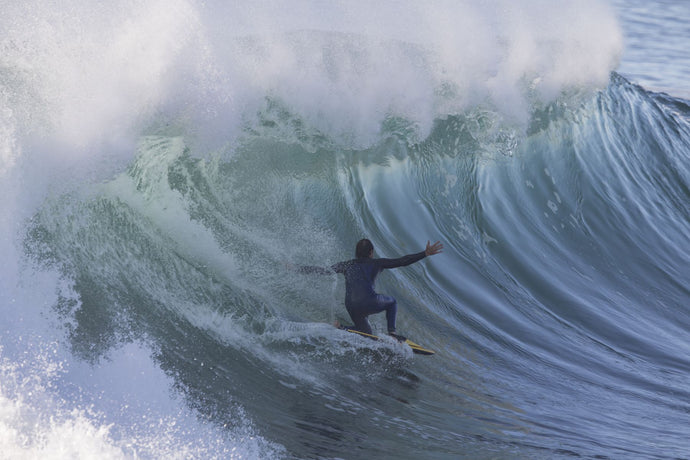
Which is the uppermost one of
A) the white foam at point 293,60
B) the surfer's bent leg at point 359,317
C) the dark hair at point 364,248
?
the white foam at point 293,60

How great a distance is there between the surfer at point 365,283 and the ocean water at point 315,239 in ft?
1.08

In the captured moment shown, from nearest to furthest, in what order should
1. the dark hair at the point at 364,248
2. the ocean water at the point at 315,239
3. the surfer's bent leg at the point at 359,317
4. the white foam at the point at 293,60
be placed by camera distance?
the ocean water at the point at 315,239, the white foam at the point at 293,60, the surfer's bent leg at the point at 359,317, the dark hair at the point at 364,248

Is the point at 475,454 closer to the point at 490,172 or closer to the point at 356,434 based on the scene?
the point at 356,434

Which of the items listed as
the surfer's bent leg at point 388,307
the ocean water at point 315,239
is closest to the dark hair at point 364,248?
the surfer's bent leg at point 388,307

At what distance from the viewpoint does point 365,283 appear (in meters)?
5.99

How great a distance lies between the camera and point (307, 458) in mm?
3947

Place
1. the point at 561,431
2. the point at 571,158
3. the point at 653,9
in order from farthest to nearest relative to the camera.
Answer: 1. the point at 653,9
2. the point at 571,158
3. the point at 561,431

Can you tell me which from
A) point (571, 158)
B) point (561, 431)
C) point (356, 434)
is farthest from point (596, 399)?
point (571, 158)

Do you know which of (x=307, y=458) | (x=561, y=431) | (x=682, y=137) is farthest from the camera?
(x=682, y=137)

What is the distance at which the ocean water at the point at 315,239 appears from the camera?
4.30m

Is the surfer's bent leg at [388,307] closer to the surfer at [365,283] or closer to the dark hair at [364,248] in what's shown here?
the surfer at [365,283]

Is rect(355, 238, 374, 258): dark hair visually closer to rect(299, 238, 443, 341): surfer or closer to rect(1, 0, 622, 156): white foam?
rect(299, 238, 443, 341): surfer

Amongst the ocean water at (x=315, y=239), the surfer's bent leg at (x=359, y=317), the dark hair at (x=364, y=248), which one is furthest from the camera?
the dark hair at (x=364, y=248)

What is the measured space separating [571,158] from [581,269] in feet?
9.60
